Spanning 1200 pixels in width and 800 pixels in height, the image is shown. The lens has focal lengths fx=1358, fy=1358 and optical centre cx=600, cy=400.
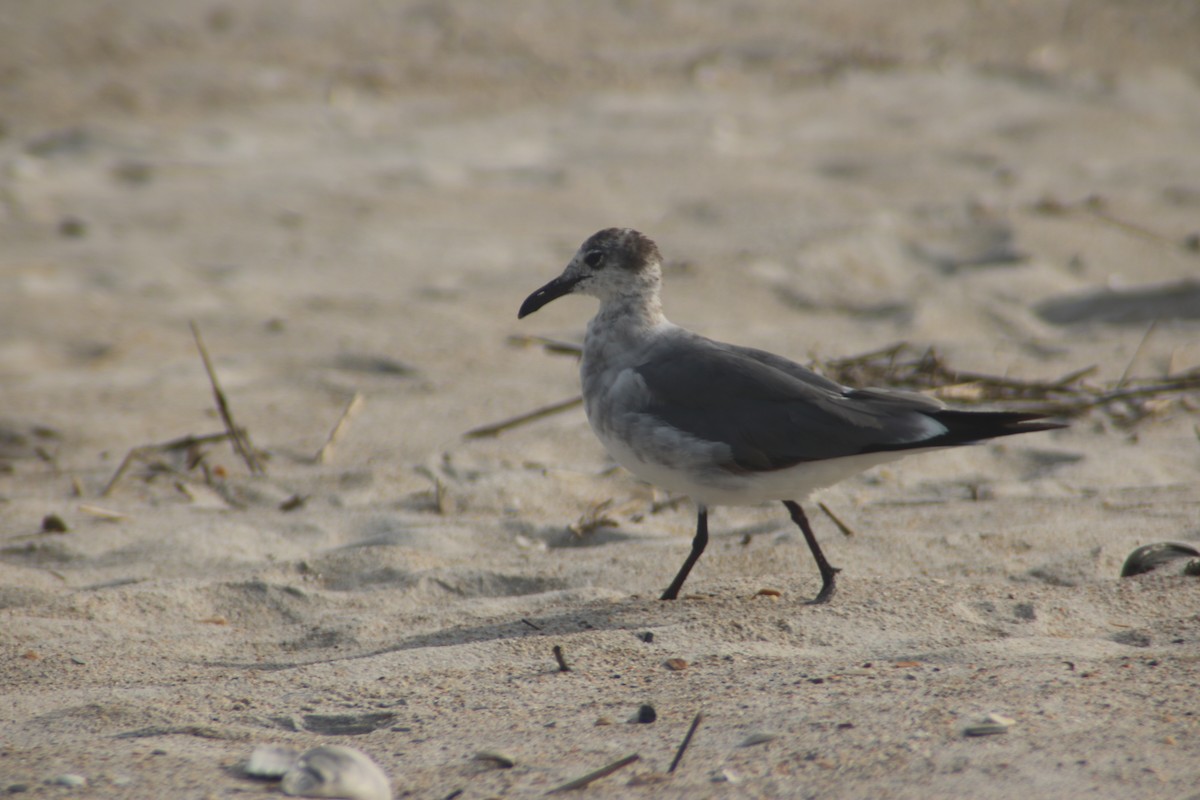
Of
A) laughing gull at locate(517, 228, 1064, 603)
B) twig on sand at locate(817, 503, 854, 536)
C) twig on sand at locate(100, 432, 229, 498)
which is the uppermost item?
laughing gull at locate(517, 228, 1064, 603)

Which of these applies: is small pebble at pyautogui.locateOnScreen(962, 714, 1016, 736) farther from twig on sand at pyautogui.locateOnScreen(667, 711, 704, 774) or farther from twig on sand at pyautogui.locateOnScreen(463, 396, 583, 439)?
twig on sand at pyautogui.locateOnScreen(463, 396, 583, 439)

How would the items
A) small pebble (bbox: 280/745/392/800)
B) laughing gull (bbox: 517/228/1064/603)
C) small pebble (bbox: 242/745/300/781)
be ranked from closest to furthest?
small pebble (bbox: 280/745/392/800), small pebble (bbox: 242/745/300/781), laughing gull (bbox: 517/228/1064/603)

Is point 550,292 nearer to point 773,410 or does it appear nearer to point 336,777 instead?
point 773,410

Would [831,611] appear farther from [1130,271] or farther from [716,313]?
[1130,271]

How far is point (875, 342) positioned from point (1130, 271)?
181cm

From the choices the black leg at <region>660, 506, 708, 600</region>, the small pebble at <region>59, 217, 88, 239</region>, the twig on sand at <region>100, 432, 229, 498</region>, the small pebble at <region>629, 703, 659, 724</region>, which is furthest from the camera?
the small pebble at <region>59, 217, 88, 239</region>

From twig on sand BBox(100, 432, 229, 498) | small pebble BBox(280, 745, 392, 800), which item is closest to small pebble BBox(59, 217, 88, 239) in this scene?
twig on sand BBox(100, 432, 229, 498)

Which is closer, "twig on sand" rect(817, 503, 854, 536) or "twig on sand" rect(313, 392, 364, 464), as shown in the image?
"twig on sand" rect(817, 503, 854, 536)

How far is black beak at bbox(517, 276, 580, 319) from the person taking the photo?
4.74 m

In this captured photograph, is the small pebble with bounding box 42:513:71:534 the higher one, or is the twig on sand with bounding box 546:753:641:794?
the twig on sand with bounding box 546:753:641:794

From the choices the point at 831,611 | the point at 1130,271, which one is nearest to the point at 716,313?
the point at 1130,271

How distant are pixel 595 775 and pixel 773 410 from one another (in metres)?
1.49

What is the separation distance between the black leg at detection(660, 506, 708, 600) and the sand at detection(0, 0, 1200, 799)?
84 mm

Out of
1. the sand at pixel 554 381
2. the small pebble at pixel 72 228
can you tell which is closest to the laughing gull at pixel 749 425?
the sand at pixel 554 381
